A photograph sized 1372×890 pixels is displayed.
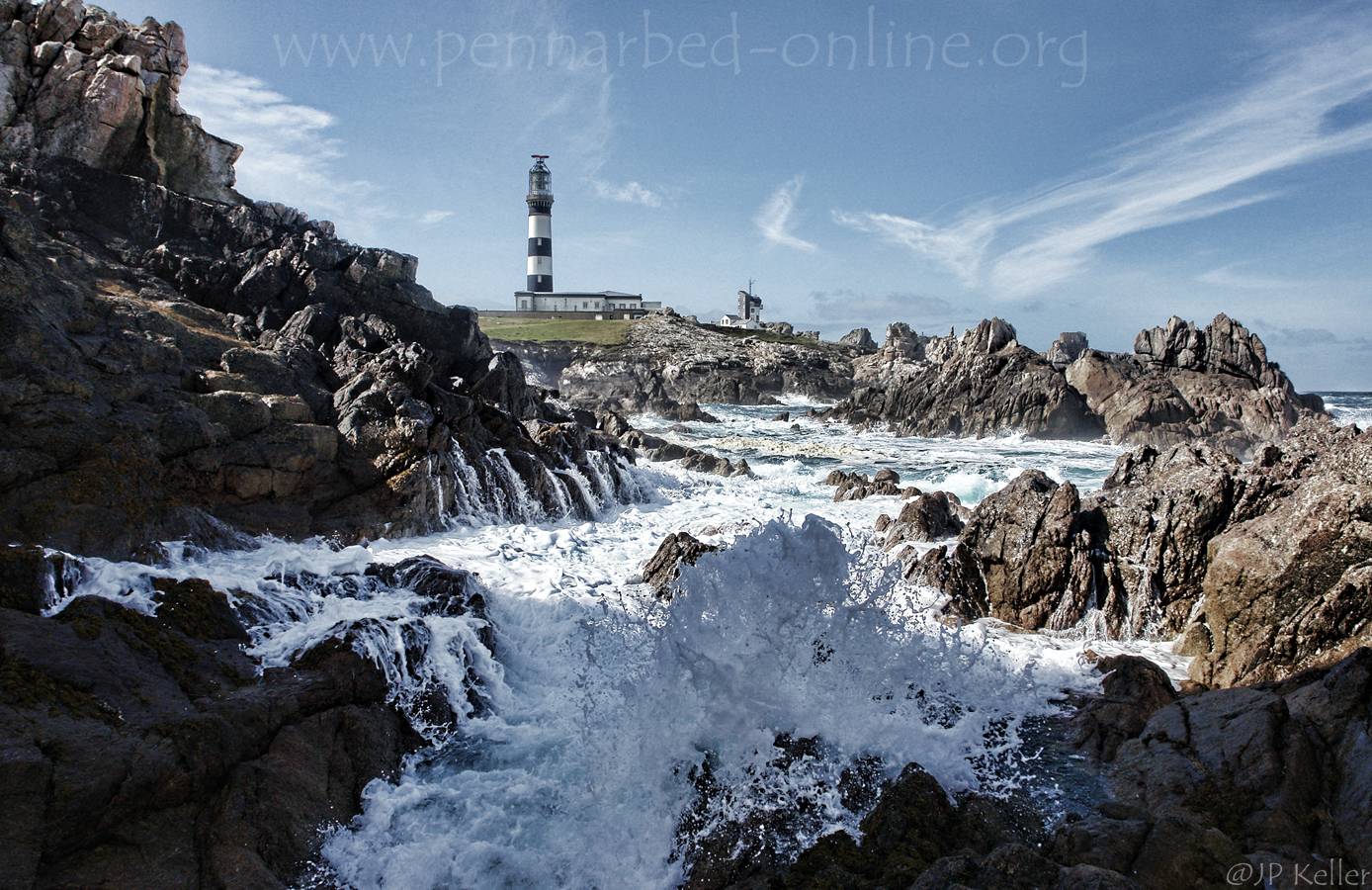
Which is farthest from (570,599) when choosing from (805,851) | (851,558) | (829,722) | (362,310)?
(362,310)

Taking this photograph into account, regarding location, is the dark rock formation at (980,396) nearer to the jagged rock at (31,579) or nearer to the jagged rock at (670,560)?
the jagged rock at (670,560)

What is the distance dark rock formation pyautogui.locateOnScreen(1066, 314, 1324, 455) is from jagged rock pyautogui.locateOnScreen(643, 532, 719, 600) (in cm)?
3801

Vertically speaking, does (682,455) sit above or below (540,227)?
below

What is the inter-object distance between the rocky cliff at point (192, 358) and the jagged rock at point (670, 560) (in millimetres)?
5599

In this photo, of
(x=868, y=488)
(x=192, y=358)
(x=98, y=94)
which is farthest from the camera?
(x=98, y=94)

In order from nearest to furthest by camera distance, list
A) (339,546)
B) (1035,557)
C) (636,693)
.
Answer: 1. (636,693)
2. (1035,557)
3. (339,546)

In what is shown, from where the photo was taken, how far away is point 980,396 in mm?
51250

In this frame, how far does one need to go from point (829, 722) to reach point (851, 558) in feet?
8.96

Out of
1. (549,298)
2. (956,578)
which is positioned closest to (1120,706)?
(956,578)

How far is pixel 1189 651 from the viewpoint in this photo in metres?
10.9

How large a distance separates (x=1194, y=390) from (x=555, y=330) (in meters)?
70.0

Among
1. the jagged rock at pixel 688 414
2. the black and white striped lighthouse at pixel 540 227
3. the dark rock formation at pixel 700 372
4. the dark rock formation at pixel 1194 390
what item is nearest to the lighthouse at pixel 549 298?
the black and white striped lighthouse at pixel 540 227

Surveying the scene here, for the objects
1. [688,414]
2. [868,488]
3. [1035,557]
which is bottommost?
[1035,557]

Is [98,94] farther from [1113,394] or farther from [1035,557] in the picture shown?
[1113,394]
